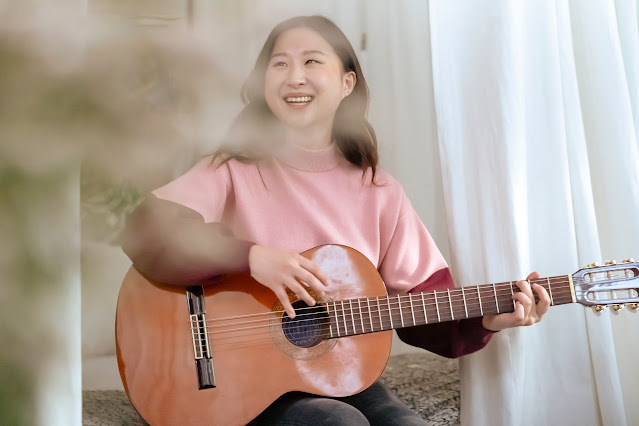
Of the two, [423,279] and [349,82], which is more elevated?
[349,82]

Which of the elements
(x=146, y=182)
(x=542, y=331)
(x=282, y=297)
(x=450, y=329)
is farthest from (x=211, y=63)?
(x=542, y=331)

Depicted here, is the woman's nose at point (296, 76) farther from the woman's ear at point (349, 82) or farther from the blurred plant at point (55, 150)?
the blurred plant at point (55, 150)

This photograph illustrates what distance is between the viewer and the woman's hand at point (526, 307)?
0.96m

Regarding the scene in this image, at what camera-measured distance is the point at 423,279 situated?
1040 mm

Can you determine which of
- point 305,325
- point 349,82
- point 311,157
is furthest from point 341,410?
A: point 349,82

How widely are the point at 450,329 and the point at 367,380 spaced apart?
0.20 m

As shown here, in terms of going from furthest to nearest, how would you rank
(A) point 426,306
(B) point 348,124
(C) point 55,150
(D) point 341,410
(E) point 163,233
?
1. (B) point 348,124
2. (A) point 426,306
3. (D) point 341,410
4. (E) point 163,233
5. (C) point 55,150

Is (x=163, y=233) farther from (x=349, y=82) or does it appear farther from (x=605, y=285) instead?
(x=605, y=285)

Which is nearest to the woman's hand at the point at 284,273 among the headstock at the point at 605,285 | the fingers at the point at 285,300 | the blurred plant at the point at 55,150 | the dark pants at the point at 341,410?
the fingers at the point at 285,300

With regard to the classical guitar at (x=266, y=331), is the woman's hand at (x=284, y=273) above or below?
above

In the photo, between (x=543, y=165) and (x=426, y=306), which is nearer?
(x=426, y=306)

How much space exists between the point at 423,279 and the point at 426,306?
0.10 metres

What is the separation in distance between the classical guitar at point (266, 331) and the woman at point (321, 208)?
0.11 ft

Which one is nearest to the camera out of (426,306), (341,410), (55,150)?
(55,150)
